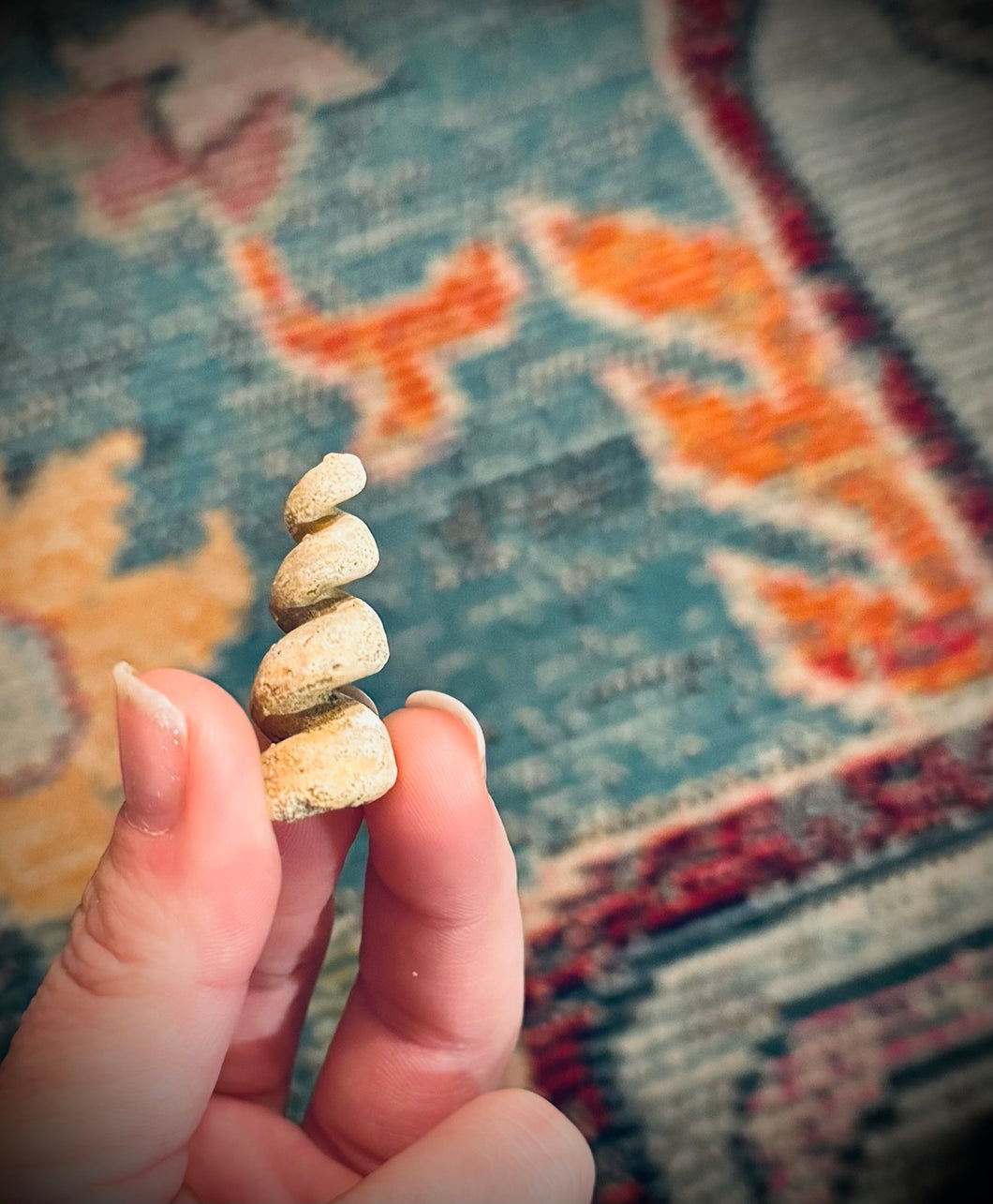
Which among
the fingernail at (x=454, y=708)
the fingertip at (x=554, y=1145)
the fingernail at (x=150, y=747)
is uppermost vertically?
the fingernail at (x=150, y=747)

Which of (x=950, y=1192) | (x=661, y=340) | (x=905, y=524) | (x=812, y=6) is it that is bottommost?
(x=950, y=1192)

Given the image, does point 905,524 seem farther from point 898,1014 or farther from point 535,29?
point 535,29

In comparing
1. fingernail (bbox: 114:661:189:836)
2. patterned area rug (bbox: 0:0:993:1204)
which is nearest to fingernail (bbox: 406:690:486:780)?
fingernail (bbox: 114:661:189:836)

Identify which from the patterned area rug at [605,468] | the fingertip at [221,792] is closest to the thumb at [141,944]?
the fingertip at [221,792]

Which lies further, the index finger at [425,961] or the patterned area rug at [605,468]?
the patterned area rug at [605,468]

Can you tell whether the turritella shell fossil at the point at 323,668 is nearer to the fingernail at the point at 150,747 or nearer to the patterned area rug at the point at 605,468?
the fingernail at the point at 150,747

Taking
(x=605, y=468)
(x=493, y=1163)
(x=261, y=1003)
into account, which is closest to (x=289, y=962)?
(x=261, y=1003)

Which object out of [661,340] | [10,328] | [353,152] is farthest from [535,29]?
[10,328]
